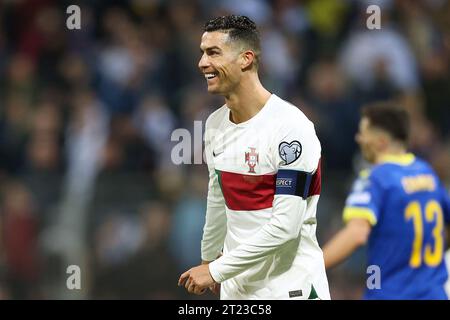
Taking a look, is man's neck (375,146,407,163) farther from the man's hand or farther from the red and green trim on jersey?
the man's hand

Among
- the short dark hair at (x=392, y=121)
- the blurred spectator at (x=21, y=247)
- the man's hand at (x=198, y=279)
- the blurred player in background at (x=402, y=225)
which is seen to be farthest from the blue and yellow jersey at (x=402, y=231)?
the blurred spectator at (x=21, y=247)

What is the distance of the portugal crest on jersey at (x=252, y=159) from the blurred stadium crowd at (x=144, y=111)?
13.9 feet

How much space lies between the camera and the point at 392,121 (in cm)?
748

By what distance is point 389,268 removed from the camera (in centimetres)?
723

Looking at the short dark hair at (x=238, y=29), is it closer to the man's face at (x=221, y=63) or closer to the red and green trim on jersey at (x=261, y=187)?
the man's face at (x=221, y=63)

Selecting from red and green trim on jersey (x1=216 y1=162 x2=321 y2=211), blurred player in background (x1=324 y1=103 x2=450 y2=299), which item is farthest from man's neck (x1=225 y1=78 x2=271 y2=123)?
blurred player in background (x1=324 y1=103 x2=450 y2=299)

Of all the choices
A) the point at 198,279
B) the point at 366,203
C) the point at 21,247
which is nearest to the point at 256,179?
the point at 198,279

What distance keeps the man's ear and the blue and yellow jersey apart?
1.72m

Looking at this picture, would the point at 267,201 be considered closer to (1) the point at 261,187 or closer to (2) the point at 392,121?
(1) the point at 261,187

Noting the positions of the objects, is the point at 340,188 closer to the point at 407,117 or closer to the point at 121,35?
the point at 407,117

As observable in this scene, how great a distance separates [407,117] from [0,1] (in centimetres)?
709

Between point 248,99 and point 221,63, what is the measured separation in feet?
0.82

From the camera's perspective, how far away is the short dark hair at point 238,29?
19.0ft

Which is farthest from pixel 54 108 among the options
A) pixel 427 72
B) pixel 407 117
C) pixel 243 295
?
pixel 243 295
